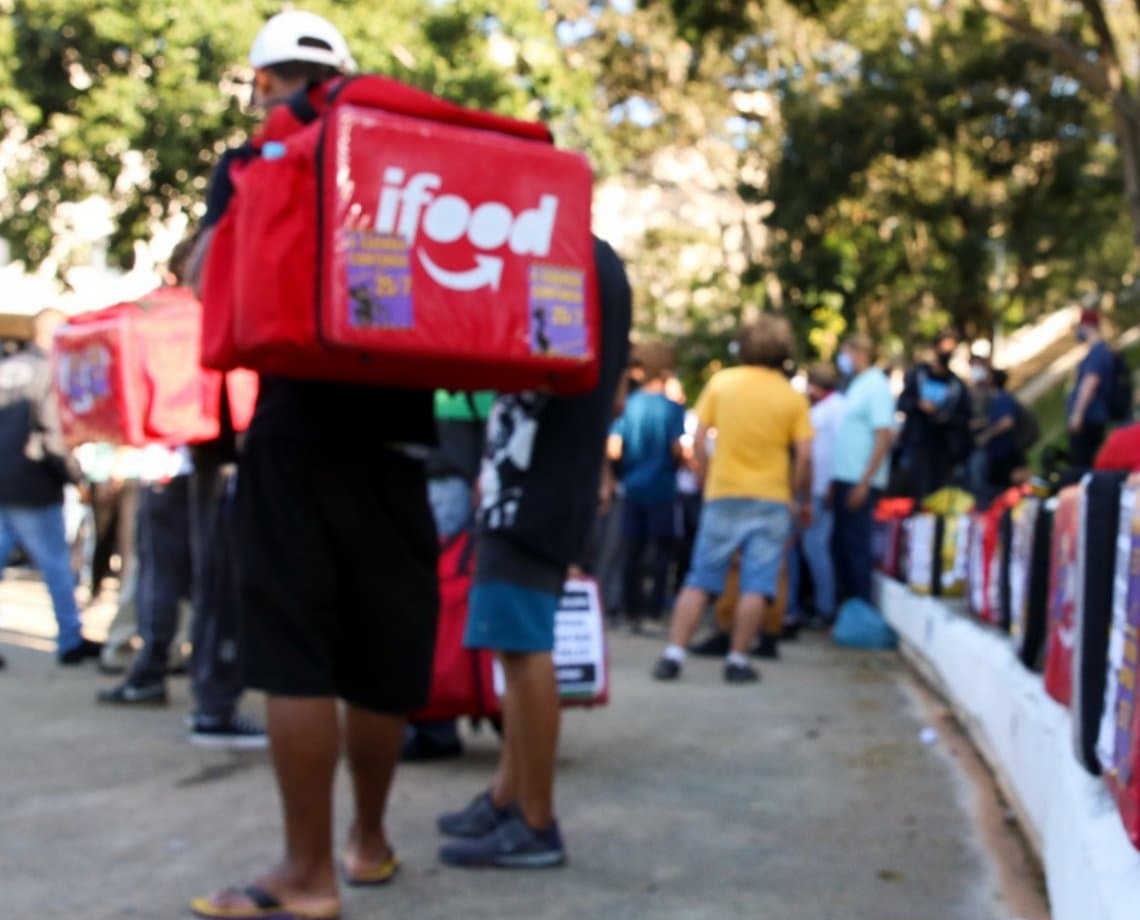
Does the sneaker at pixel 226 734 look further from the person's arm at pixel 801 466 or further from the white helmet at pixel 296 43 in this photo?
the person's arm at pixel 801 466

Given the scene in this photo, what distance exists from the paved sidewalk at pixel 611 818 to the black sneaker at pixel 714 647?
89.6 inches

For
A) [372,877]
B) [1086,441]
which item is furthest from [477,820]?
[1086,441]

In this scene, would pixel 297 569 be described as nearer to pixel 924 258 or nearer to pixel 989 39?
pixel 989 39

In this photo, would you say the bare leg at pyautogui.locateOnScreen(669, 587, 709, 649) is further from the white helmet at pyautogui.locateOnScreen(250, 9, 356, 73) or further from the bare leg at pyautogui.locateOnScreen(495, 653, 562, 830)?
the white helmet at pyautogui.locateOnScreen(250, 9, 356, 73)

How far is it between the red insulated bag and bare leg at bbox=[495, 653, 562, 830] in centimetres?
109

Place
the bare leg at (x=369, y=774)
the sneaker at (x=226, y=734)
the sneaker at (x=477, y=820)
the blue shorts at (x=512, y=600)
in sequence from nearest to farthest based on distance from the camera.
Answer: the bare leg at (x=369, y=774), the blue shorts at (x=512, y=600), the sneaker at (x=477, y=820), the sneaker at (x=226, y=734)

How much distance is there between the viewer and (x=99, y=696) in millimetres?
7855

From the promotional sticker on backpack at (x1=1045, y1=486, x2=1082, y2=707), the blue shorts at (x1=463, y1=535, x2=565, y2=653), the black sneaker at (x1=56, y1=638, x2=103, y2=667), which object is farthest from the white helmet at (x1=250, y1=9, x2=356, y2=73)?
the black sneaker at (x1=56, y1=638, x2=103, y2=667)

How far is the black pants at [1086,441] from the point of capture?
1395cm

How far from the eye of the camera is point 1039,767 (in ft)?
16.2

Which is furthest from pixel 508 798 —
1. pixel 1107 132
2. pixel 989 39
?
pixel 1107 132

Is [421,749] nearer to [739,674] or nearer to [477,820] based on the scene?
[477,820]

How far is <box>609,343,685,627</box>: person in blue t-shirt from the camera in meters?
12.3

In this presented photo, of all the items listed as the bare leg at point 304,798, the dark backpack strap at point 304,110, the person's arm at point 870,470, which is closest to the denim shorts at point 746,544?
the person's arm at point 870,470
